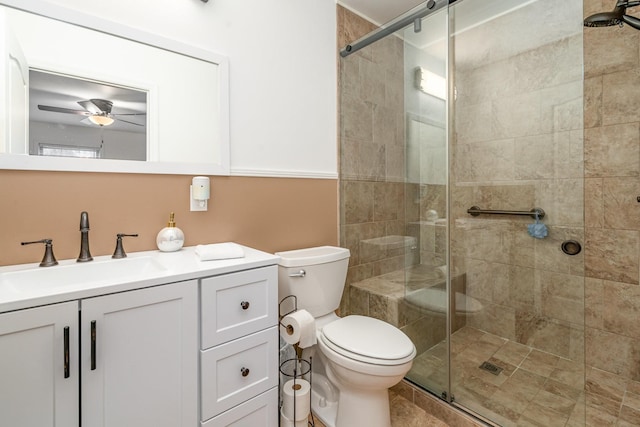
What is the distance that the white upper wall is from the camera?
147cm

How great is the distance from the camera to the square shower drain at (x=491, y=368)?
1765mm

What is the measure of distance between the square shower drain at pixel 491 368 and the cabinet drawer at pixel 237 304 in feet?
4.35

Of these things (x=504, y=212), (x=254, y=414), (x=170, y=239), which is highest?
(x=504, y=212)

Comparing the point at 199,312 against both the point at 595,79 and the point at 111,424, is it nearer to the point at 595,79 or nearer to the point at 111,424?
the point at 111,424

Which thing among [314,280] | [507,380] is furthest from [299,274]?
[507,380]

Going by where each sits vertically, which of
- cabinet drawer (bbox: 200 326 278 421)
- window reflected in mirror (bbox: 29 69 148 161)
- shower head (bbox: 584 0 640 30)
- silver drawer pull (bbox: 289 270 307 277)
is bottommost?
cabinet drawer (bbox: 200 326 278 421)

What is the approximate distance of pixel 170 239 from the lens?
1.37m

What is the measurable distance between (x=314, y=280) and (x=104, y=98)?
1259 mm

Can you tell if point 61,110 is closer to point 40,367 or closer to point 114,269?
point 114,269

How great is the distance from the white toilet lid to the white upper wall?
930 mm

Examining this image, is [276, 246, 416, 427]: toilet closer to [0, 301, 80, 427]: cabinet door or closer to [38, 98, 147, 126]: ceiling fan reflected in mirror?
[0, 301, 80, 427]: cabinet door

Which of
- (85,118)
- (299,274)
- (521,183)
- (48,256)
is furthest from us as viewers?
(521,183)

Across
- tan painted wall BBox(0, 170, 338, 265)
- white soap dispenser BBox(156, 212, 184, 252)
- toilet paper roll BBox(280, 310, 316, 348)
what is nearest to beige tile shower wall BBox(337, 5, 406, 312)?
tan painted wall BBox(0, 170, 338, 265)

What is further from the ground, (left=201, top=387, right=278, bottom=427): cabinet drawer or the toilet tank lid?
the toilet tank lid
